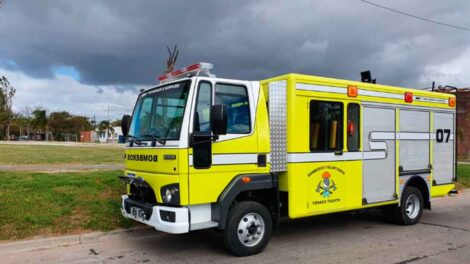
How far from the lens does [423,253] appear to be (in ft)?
21.5

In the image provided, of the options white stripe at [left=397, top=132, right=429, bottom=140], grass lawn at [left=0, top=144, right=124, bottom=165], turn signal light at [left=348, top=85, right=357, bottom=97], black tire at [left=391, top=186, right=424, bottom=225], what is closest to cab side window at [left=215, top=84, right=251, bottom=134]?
turn signal light at [left=348, top=85, right=357, bottom=97]

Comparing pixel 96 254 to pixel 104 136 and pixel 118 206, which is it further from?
pixel 104 136

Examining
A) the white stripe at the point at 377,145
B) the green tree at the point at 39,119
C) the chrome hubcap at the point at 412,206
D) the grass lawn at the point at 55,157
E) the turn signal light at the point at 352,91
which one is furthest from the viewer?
the green tree at the point at 39,119

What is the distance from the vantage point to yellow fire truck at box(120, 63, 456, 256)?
5.86 meters

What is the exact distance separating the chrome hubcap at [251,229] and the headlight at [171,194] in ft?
3.45

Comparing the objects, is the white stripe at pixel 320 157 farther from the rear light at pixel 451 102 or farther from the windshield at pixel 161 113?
the rear light at pixel 451 102

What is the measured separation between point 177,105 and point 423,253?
4.30 m

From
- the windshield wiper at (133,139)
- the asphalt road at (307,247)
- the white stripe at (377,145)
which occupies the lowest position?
the asphalt road at (307,247)

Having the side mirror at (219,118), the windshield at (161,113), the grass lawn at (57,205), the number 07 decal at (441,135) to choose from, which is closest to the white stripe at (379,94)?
the number 07 decal at (441,135)

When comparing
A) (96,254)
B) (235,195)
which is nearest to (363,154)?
(235,195)

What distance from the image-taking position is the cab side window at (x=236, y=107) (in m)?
6.22

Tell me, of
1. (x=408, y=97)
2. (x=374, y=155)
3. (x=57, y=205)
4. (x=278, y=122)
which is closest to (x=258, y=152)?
(x=278, y=122)

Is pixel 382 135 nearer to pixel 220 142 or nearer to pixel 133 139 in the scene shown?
pixel 220 142

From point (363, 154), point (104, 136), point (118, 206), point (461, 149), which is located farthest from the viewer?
point (104, 136)
